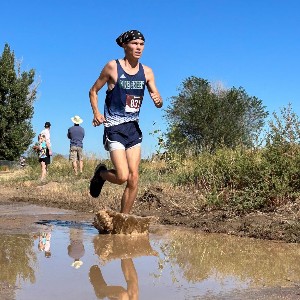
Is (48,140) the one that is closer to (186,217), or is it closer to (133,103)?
(186,217)

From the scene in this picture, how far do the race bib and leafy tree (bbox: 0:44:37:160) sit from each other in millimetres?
29222

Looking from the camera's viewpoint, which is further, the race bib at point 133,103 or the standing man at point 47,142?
the standing man at point 47,142

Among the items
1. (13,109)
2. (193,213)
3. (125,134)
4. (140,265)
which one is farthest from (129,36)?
(13,109)

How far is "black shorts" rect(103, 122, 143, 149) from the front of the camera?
5.50 m

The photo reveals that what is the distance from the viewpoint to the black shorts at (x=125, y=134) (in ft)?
18.1

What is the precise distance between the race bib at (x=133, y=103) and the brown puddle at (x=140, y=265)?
4.32ft

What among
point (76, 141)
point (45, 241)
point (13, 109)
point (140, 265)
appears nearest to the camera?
point (140, 265)

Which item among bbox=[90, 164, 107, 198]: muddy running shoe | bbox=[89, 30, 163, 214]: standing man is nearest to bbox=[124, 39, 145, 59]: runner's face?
bbox=[89, 30, 163, 214]: standing man

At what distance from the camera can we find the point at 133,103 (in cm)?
557

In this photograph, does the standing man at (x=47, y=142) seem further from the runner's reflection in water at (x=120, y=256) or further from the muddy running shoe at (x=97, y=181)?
the runner's reflection in water at (x=120, y=256)

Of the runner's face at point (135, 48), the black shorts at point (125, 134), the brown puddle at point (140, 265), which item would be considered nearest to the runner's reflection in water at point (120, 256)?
the brown puddle at point (140, 265)

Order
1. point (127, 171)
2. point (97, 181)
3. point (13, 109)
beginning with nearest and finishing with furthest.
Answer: point (127, 171) → point (97, 181) → point (13, 109)

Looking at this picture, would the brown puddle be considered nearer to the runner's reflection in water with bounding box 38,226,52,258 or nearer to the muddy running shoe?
the runner's reflection in water with bounding box 38,226,52,258

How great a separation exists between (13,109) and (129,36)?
30172 millimetres
